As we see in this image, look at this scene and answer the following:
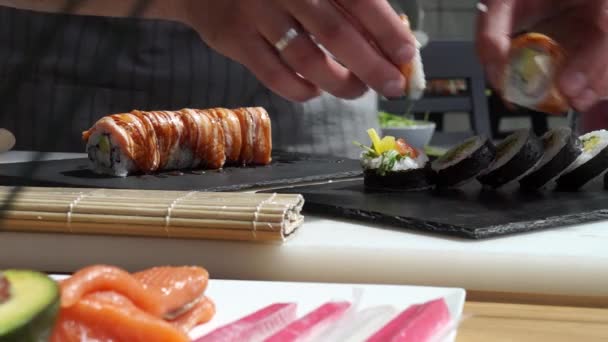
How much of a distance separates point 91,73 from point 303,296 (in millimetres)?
1567

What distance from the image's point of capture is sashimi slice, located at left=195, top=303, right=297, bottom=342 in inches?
32.5

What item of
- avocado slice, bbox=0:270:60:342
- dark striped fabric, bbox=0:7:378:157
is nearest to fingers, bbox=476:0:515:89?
avocado slice, bbox=0:270:60:342

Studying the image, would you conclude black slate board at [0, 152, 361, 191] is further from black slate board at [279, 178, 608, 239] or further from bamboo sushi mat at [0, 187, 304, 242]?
bamboo sushi mat at [0, 187, 304, 242]

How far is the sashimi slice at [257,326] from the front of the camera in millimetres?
827

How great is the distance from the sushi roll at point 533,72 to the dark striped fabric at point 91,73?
1028mm

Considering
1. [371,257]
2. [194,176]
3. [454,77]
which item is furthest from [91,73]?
[454,77]

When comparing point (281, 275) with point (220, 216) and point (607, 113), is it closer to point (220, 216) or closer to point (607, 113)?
point (220, 216)

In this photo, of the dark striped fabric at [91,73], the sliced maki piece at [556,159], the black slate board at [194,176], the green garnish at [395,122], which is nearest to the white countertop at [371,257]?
the sliced maki piece at [556,159]

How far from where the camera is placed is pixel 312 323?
33.7 inches

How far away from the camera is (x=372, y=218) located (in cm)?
145

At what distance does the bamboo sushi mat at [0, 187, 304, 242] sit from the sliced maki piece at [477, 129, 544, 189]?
2.00 feet

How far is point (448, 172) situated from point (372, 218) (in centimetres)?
44

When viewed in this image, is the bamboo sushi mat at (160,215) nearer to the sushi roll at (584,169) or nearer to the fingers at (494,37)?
the fingers at (494,37)

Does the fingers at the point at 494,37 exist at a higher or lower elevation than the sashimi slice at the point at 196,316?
higher
